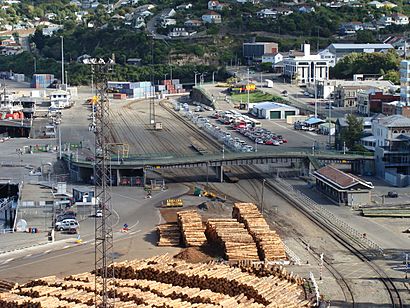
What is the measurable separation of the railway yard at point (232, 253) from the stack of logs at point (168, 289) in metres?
0.02

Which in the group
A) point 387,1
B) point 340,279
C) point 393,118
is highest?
point 387,1

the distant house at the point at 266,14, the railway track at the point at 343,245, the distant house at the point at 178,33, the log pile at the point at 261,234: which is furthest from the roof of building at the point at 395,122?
the distant house at the point at 266,14

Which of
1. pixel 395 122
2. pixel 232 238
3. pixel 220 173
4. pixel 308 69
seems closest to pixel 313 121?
pixel 395 122

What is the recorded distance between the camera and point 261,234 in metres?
22.2

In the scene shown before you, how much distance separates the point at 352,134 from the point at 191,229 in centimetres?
1458

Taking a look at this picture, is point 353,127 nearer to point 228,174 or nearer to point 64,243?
point 228,174

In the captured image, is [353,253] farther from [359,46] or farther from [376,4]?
[376,4]

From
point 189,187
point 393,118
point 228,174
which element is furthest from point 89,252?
point 393,118

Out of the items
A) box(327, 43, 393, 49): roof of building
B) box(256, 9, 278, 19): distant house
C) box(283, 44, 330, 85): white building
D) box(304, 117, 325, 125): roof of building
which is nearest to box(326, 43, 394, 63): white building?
box(327, 43, 393, 49): roof of building

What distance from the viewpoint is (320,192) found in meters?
29.6

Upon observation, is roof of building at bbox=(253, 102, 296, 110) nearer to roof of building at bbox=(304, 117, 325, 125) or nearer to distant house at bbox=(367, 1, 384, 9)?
roof of building at bbox=(304, 117, 325, 125)

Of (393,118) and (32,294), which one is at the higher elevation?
(393,118)

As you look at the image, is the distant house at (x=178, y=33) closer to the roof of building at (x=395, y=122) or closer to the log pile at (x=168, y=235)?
the roof of building at (x=395, y=122)

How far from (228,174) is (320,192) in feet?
13.5
